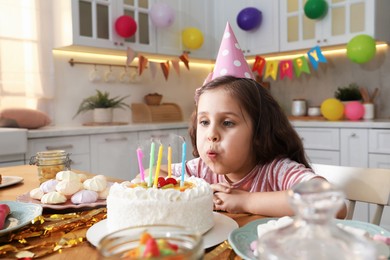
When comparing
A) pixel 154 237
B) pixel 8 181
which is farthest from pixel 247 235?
pixel 8 181

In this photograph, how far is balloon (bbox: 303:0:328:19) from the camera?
9.43ft

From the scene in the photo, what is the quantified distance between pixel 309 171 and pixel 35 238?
0.64 metres

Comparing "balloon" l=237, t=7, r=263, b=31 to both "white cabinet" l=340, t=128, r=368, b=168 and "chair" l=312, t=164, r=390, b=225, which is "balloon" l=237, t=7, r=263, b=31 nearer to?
"white cabinet" l=340, t=128, r=368, b=168

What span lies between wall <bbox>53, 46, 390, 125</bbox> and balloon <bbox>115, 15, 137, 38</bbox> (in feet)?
1.48

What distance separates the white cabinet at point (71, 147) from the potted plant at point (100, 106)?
1.41 feet

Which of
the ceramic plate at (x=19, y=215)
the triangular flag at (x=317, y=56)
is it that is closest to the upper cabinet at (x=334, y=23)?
the triangular flag at (x=317, y=56)

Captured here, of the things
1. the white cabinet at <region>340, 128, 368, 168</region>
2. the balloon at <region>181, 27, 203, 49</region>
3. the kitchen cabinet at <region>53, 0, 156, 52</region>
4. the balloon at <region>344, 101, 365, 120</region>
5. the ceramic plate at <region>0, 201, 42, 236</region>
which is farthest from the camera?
the balloon at <region>181, 27, 203, 49</region>

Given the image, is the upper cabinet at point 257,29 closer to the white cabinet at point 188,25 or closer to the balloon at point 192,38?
the white cabinet at point 188,25

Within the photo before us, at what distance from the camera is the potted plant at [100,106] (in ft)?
9.74

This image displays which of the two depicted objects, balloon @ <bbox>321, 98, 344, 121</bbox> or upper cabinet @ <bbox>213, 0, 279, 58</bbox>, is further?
upper cabinet @ <bbox>213, 0, 279, 58</bbox>

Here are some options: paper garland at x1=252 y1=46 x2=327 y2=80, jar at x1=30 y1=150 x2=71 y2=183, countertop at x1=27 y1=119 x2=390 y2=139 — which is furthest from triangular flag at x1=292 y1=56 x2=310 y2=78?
jar at x1=30 y1=150 x2=71 y2=183

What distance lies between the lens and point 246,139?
1.05m

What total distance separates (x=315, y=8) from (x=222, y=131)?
7.41 ft

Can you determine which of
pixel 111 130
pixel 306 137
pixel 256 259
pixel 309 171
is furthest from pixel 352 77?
pixel 256 259
